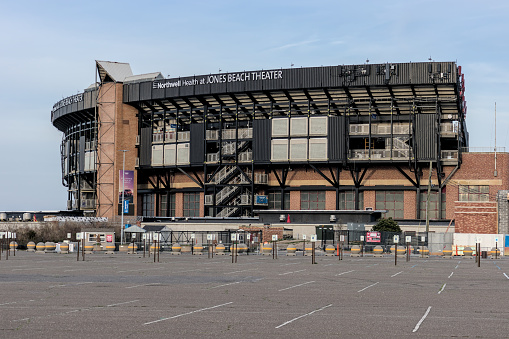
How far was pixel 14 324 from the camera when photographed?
1912 cm

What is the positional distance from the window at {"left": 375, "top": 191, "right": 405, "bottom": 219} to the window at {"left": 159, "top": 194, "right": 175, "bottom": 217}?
115 ft

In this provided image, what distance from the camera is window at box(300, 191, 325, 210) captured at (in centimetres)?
10919

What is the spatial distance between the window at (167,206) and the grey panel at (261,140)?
66.5ft

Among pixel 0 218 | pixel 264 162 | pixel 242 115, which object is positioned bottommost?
pixel 0 218

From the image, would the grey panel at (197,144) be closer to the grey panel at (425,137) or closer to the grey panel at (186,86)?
the grey panel at (186,86)

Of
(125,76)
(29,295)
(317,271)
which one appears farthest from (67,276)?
(125,76)

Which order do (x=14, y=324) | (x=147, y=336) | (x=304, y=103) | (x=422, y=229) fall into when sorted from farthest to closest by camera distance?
(x=304, y=103) < (x=422, y=229) < (x=14, y=324) < (x=147, y=336)

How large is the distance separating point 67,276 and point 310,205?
72991mm

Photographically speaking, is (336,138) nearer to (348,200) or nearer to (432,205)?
(348,200)

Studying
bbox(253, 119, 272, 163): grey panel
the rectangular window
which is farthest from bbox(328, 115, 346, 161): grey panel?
bbox(253, 119, 272, 163): grey panel

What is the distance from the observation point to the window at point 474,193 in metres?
100

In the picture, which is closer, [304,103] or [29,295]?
[29,295]

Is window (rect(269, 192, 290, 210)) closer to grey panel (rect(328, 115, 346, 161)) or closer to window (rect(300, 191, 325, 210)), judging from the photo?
window (rect(300, 191, 325, 210))

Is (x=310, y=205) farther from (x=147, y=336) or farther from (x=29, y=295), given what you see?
(x=147, y=336)
